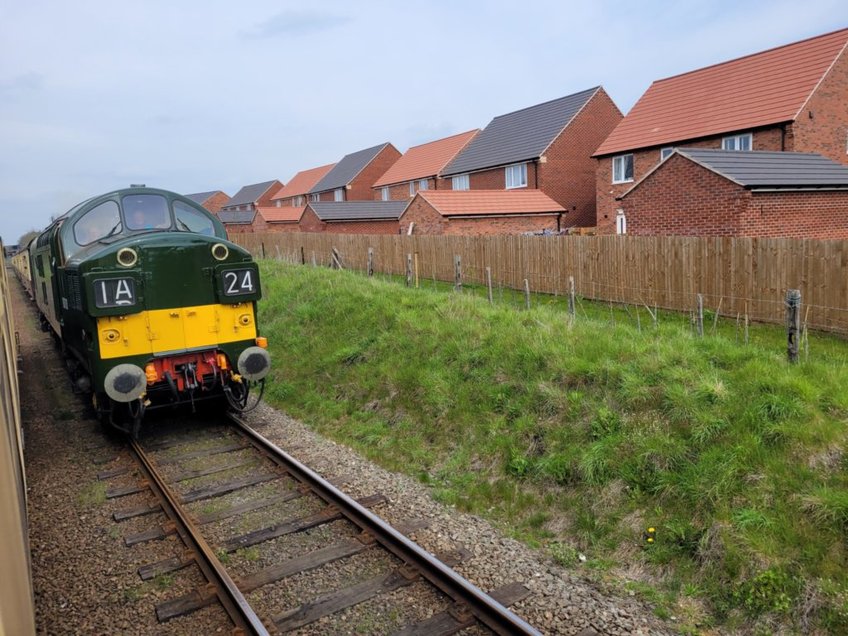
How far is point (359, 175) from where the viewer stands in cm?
5675

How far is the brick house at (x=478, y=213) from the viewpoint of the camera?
83.5 ft

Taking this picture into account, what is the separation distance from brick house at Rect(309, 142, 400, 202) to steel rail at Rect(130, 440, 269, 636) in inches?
2020

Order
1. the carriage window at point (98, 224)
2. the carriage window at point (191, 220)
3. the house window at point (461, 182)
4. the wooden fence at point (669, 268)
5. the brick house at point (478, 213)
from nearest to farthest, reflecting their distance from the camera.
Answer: the carriage window at point (98, 224)
the carriage window at point (191, 220)
the wooden fence at point (669, 268)
the brick house at point (478, 213)
the house window at point (461, 182)

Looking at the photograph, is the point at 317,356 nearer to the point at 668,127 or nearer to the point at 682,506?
the point at 682,506

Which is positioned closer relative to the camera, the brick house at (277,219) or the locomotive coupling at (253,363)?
the locomotive coupling at (253,363)

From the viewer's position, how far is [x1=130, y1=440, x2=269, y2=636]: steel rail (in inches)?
173

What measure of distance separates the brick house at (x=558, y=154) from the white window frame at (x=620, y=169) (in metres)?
4.36

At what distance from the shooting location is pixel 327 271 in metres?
18.4

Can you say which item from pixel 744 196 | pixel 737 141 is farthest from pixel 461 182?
pixel 744 196

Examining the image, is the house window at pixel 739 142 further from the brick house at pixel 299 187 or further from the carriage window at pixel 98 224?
the brick house at pixel 299 187

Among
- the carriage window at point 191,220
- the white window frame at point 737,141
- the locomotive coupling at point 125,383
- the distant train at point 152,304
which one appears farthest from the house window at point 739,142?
the locomotive coupling at point 125,383

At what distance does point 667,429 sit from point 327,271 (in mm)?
13303

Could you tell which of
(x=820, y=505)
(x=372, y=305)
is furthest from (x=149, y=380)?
(x=820, y=505)

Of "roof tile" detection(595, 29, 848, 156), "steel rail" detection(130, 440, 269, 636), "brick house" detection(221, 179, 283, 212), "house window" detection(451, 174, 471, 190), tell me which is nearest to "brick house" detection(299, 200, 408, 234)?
"house window" detection(451, 174, 471, 190)
